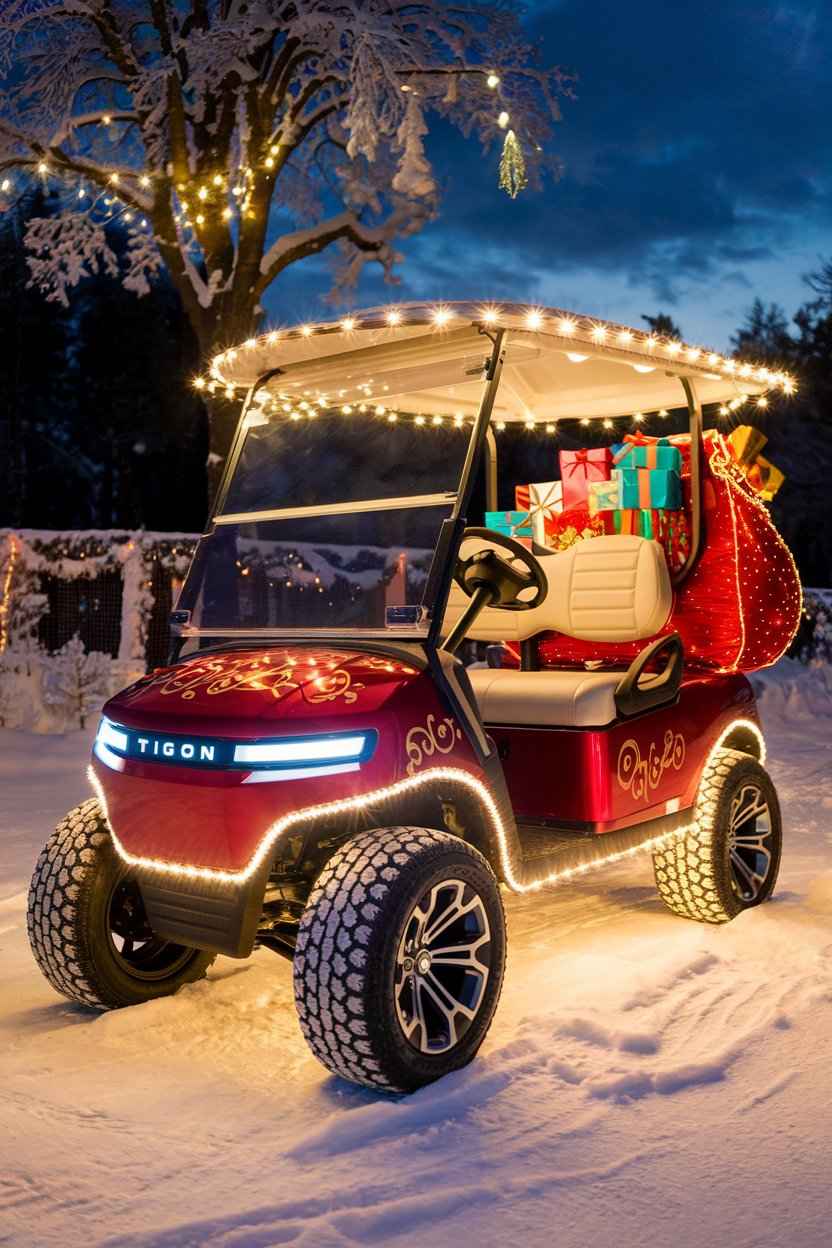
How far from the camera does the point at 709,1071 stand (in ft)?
10.9

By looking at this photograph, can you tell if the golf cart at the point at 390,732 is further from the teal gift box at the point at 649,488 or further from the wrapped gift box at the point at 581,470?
the wrapped gift box at the point at 581,470

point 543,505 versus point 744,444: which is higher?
point 744,444

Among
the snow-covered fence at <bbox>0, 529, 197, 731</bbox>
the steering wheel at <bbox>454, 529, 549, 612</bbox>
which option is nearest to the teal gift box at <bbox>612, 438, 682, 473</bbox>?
the steering wheel at <bbox>454, 529, 549, 612</bbox>

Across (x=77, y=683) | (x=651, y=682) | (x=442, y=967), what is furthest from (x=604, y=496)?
(x=77, y=683)

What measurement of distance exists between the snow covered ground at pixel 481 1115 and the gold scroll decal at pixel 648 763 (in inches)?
Result: 22.7

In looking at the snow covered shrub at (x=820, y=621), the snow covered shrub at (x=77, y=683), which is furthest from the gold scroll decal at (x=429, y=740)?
the snow covered shrub at (x=820, y=621)

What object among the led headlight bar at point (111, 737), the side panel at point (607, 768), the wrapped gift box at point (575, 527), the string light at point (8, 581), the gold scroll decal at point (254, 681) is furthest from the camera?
the string light at point (8, 581)

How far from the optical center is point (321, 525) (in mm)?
4141

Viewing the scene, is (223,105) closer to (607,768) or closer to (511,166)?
(511,166)

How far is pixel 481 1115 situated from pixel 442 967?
46 centimetres

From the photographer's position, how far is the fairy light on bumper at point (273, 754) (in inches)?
124

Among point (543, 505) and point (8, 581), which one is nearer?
point (543, 505)

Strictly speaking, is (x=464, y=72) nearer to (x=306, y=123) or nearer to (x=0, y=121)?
(x=306, y=123)

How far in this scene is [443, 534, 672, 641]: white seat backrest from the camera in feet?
16.3
